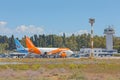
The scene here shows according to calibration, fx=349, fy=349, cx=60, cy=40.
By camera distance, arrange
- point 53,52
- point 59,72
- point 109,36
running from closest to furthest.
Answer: point 59,72
point 53,52
point 109,36

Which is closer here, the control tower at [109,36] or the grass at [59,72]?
the grass at [59,72]

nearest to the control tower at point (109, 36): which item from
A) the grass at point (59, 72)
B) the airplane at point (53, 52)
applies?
the airplane at point (53, 52)

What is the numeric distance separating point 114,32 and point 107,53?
41.6ft

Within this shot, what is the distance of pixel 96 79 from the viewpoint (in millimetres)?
32312

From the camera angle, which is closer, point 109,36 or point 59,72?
point 59,72

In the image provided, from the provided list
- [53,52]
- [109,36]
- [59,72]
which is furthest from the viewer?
[109,36]

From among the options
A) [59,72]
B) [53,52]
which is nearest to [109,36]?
[53,52]

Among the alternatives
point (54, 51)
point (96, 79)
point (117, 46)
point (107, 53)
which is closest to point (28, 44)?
point (54, 51)

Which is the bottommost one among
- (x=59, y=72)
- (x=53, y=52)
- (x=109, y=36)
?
(x=59, y=72)

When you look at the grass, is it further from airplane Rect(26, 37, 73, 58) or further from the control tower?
the control tower

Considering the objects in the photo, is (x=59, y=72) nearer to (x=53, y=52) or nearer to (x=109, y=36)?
(x=53, y=52)

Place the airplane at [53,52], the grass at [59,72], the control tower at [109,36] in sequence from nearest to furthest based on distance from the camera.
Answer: the grass at [59,72], the airplane at [53,52], the control tower at [109,36]

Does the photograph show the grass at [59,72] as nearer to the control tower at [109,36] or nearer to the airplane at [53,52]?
the airplane at [53,52]

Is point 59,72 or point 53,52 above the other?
point 53,52
